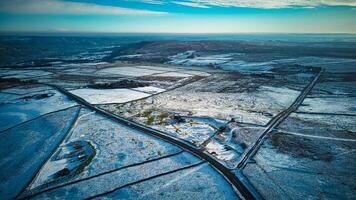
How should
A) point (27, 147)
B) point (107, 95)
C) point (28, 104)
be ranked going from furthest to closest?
point (107, 95)
point (28, 104)
point (27, 147)

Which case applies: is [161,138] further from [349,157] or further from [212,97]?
[212,97]

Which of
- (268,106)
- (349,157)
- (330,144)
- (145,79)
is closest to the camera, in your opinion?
(349,157)

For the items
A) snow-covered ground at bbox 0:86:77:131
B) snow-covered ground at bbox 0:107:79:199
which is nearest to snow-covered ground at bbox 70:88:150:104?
snow-covered ground at bbox 0:86:77:131

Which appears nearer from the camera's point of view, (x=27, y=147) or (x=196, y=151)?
(x=196, y=151)

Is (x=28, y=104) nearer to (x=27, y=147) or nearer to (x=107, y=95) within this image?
(x=107, y=95)

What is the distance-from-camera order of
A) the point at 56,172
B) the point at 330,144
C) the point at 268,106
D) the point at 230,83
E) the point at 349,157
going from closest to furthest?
the point at 56,172 < the point at 349,157 < the point at 330,144 < the point at 268,106 < the point at 230,83

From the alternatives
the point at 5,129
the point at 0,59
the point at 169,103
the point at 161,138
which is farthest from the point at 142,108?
the point at 0,59

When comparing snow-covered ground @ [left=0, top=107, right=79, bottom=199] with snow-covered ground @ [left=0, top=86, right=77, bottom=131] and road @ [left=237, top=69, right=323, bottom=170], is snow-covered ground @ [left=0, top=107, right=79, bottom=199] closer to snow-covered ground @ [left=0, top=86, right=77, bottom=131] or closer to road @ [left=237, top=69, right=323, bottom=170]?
snow-covered ground @ [left=0, top=86, right=77, bottom=131]

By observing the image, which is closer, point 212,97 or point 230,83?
point 212,97

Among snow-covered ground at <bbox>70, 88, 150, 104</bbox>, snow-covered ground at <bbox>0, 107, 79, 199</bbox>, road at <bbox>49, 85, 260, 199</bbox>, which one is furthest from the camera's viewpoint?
snow-covered ground at <bbox>70, 88, 150, 104</bbox>

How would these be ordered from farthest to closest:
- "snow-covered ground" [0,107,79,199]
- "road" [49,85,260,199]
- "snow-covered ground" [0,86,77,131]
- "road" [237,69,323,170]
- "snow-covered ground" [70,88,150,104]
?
"snow-covered ground" [70,88,150,104], "snow-covered ground" [0,86,77,131], "road" [237,69,323,170], "snow-covered ground" [0,107,79,199], "road" [49,85,260,199]

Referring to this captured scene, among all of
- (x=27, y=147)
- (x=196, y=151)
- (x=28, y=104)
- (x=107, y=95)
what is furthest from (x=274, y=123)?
(x=28, y=104)
